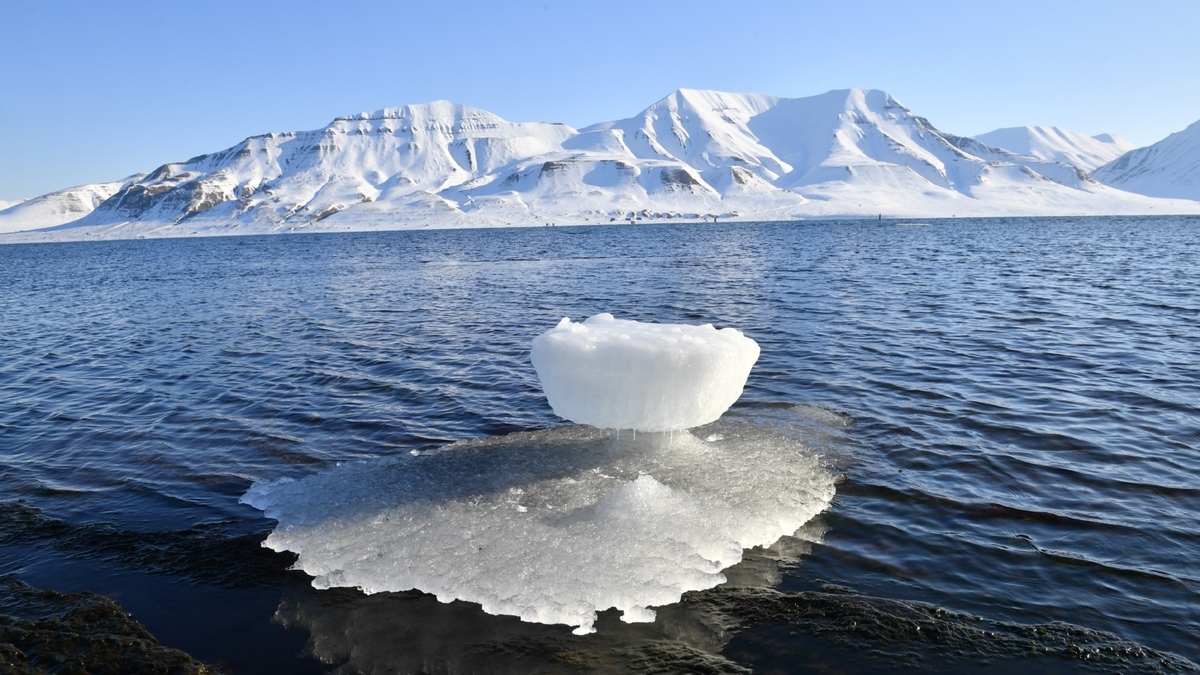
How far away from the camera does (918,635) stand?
269 inches

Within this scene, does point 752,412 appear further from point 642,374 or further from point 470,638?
point 470,638

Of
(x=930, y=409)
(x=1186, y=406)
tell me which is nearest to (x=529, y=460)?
(x=930, y=409)

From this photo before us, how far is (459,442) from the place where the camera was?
12.5 meters

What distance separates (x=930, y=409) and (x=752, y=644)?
9.22m

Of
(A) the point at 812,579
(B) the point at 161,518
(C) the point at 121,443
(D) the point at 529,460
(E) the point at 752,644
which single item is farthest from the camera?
(C) the point at 121,443

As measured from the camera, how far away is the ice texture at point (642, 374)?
30.9 ft

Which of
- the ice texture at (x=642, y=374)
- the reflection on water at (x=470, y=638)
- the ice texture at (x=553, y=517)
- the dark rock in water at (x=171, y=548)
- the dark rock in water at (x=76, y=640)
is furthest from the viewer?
the ice texture at (x=642, y=374)

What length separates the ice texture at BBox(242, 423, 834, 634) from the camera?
7.54 metres

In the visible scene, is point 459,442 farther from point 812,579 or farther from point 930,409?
point 930,409

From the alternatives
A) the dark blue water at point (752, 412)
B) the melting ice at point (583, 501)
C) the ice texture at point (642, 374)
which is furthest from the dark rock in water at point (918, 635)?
the ice texture at point (642, 374)

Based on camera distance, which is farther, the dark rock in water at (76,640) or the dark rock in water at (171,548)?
the dark rock in water at (171,548)

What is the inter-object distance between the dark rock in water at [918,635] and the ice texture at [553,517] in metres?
0.64

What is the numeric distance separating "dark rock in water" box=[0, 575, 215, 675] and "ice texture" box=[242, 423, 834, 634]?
1.67 metres

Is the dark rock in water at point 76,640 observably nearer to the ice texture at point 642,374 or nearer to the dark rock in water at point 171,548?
the dark rock in water at point 171,548
